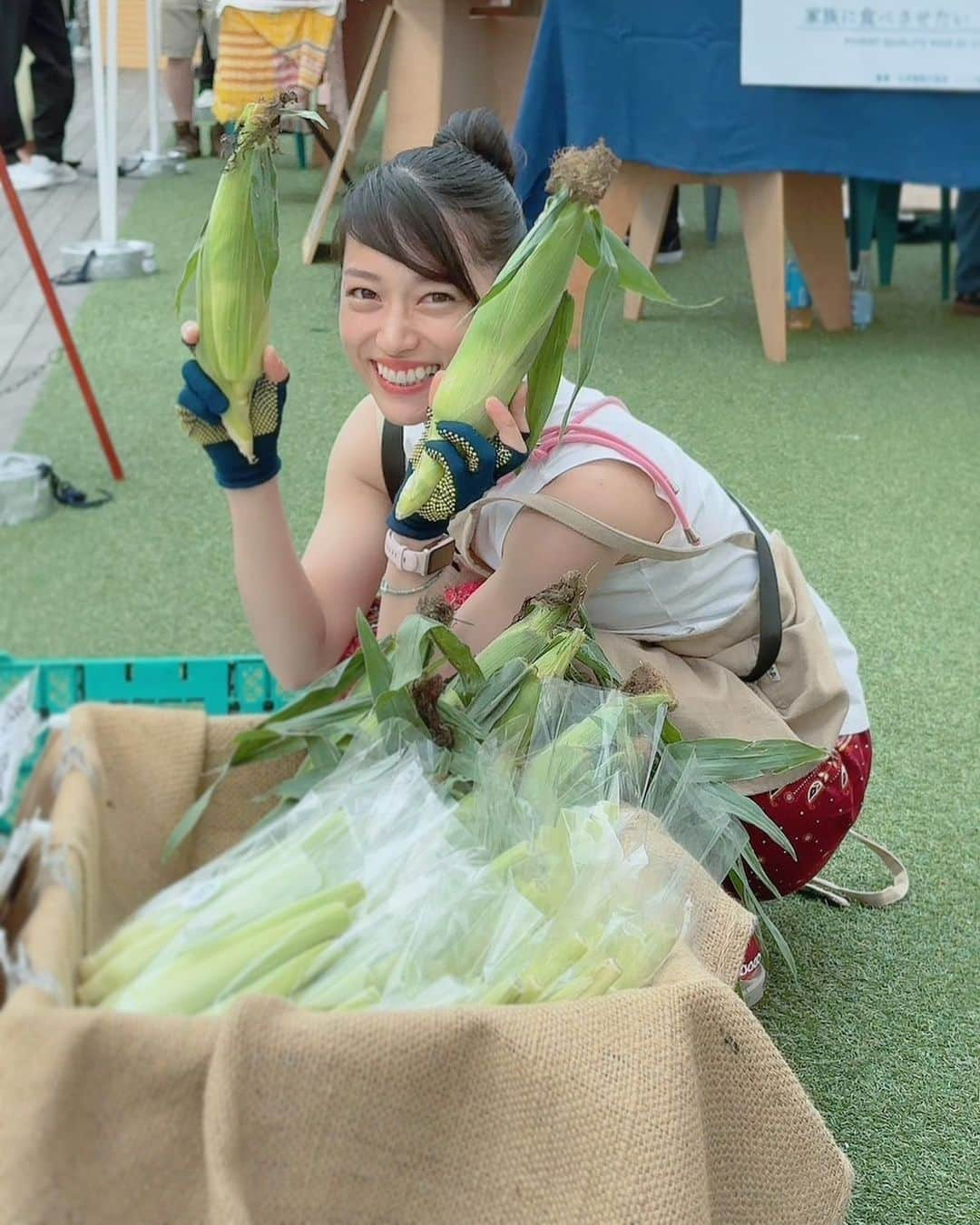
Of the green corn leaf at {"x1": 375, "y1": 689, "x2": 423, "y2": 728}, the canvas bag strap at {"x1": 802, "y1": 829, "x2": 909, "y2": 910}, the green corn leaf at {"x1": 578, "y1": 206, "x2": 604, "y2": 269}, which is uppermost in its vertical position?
the green corn leaf at {"x1": 578, "y1": 206, "x2": 604, "y2": 269}

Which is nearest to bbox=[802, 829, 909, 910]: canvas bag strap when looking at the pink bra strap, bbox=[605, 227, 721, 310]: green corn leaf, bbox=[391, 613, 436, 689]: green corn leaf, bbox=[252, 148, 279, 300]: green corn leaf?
the pink bra strap

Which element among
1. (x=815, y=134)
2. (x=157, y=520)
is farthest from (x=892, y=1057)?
(x=815, y=134)

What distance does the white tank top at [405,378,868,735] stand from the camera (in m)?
1.39

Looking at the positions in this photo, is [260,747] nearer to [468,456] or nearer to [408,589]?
[468,456]

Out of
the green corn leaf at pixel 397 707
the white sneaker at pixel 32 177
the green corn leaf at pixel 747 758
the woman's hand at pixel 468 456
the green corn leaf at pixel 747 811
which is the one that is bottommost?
the white sneaker at pixel 32 177

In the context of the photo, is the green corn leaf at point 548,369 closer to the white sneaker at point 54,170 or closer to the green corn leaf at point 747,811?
the green corn leaf at point 747,811

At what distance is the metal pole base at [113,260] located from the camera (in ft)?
15.6

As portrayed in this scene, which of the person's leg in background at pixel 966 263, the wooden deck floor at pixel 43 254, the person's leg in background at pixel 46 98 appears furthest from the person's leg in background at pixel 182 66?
Answer: the person's leg in background at pixel 966 263

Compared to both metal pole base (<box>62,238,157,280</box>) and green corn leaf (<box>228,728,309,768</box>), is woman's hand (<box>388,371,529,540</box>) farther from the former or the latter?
metal pole base (<box>62,238,157,280</box>)

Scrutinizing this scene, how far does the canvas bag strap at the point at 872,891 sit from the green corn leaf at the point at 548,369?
0.72 m

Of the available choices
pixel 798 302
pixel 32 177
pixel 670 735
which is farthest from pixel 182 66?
pixel 670 735

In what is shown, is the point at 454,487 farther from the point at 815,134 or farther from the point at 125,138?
the point at 125,138

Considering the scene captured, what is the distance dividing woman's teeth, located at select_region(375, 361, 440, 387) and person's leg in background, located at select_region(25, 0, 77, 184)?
5582 mm

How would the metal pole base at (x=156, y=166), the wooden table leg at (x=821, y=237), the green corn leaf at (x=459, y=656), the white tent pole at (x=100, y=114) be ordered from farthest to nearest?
the metal pole base at (x=156, y=166) < the white tent pole at (x=100, y=114) < the wooden table leg at (x=821, y=237) < the green corn leaf at (x=459, y=656)
